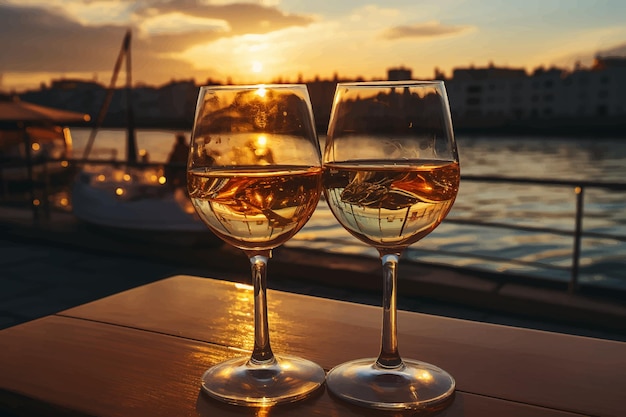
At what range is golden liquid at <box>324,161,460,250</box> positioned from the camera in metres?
0.77

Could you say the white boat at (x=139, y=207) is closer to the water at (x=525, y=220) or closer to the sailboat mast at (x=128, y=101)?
the water at (x=525, y=220)

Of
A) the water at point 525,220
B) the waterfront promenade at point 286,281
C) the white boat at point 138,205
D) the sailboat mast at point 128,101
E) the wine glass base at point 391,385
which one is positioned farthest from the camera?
the sailboat mast at point 128,101

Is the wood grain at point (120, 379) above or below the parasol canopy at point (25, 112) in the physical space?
below

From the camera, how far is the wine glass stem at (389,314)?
2.55 ft

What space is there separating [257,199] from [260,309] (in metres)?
0.14

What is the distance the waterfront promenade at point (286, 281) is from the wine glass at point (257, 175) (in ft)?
11.2

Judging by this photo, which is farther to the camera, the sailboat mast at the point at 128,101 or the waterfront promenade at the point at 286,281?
the sailboat mast at the point at 128,101

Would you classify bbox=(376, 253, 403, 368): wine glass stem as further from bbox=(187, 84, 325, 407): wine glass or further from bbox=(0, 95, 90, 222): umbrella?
bbox=(0, 95, 90, 222): umbrella

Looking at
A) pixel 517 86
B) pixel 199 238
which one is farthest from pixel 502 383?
pixel 517 86

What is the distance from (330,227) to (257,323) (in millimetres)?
12517

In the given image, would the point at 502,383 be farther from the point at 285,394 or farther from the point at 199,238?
the point at 199,238

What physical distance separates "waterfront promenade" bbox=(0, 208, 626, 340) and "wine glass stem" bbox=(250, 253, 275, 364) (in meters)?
3.36

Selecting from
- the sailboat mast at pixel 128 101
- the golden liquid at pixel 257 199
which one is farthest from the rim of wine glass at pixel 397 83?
the sailboat mast at pixel 128 101

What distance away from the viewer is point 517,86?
62250 mm
